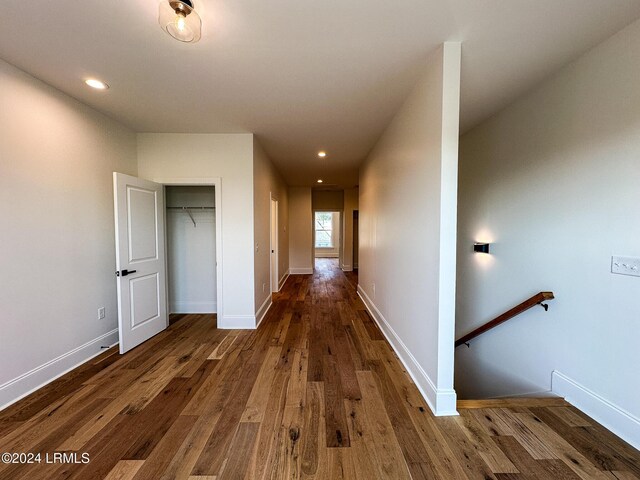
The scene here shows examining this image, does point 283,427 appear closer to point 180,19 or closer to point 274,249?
point 180,19

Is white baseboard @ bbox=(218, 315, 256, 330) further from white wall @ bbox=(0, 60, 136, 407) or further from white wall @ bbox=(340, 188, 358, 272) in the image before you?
white wall @ bbox=(340, 188, 358, 272)

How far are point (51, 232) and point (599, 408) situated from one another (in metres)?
4.37

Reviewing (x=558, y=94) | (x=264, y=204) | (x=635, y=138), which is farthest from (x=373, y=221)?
(x=635, y=138)

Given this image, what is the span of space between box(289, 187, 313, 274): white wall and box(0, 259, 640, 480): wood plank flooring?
15.9 ft

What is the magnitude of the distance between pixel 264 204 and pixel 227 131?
118cm

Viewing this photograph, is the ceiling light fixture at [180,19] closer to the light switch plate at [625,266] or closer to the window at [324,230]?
the light switch plate at [625,266]

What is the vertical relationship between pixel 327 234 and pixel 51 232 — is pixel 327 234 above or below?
below

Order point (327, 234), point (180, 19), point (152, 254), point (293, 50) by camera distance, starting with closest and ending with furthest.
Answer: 1. point (180, 19)
2. point (293, 50)
3. point (152, 254)
4. point (327, 234)

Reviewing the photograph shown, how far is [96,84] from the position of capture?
209 cm

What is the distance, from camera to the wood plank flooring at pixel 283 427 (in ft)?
4.28

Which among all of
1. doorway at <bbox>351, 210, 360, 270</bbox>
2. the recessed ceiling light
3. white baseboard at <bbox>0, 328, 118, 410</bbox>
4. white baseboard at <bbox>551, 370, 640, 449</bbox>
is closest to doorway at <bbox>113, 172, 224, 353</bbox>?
white baseboard at <bbox>0, 328, 118, 410</bbox>

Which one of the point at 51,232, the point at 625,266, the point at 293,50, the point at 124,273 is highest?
the point at 293,50

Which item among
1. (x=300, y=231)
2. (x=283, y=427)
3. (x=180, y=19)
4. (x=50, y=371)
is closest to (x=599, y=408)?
(x=283, y=427)

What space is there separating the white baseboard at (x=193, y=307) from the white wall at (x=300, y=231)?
3571 millimetres
